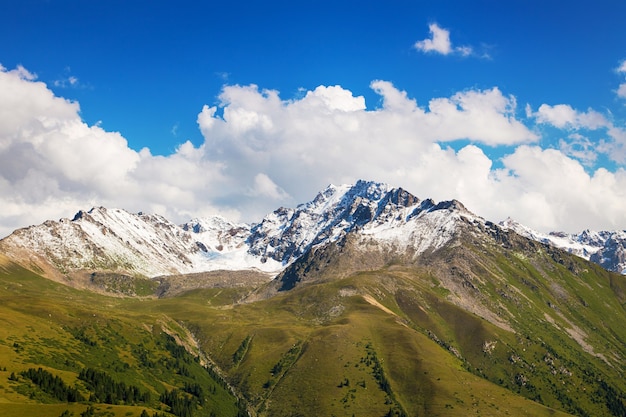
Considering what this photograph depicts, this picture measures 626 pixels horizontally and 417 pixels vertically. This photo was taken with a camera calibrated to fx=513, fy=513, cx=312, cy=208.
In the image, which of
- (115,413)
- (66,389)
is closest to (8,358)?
(66,389)

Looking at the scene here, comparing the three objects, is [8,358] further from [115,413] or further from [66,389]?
[115,413]

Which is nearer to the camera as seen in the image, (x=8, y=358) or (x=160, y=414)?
(x=160, y=414)

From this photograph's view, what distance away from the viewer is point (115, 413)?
162m

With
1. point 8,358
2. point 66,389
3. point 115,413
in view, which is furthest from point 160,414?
point 8,358

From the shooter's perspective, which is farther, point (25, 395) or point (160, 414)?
point (160, 414)

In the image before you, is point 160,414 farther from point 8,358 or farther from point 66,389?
point 8,358

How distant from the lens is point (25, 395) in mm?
166625

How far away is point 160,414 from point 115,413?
68.6 ft

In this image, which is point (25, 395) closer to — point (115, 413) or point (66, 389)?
point (66, 389)

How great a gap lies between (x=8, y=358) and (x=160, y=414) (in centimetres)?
6562

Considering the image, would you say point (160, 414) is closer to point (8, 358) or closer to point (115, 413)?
point (115, 413)

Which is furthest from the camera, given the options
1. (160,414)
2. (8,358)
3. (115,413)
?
(8,358)

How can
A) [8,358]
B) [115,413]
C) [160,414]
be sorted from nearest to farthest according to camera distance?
[115,413] < [160,414] < [8,358]

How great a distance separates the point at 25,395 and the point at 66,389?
1980 centimetres
